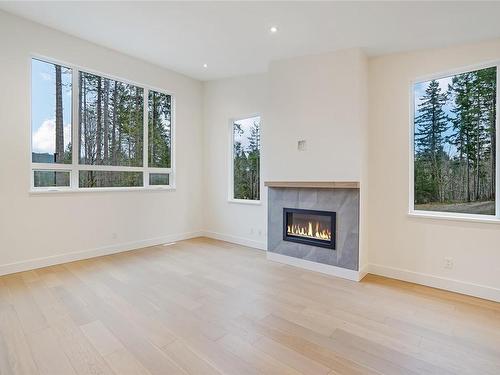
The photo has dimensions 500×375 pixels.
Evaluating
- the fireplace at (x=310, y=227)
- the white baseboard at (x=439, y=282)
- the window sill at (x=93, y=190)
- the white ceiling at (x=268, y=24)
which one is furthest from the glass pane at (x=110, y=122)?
the white baseboard at (x=439, y=282)

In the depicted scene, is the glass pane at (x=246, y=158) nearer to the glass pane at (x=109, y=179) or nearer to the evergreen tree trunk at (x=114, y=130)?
the glass pane at (x=109, y=179)

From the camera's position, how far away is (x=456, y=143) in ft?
11.4

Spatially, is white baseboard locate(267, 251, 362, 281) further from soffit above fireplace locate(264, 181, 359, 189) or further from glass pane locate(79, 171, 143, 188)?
glass pane locate(79, 171, 143, 188)

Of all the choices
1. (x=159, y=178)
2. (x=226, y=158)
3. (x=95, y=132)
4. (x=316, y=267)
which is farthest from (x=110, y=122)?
(x=316, y=267)

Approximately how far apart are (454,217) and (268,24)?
3260 millimetres

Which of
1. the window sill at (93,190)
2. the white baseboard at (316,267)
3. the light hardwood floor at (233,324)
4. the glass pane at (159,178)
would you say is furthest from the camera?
the glass pane at (159,178)

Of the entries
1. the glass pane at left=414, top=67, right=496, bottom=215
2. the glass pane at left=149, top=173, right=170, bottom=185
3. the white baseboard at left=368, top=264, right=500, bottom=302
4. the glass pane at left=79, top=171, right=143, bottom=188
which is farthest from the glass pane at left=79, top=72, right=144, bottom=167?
the glass pane at left=414, top=67, right=496, bottom=215

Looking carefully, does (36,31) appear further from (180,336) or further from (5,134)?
(180,336)

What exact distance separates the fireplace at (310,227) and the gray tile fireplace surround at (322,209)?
0.06 meters

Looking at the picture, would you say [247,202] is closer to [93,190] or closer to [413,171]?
[93,190]

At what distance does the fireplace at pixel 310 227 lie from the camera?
3.87m

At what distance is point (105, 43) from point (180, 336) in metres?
4.21

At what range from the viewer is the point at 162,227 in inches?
208

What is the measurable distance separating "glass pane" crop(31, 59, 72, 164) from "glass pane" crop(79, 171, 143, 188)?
1.16 ft
